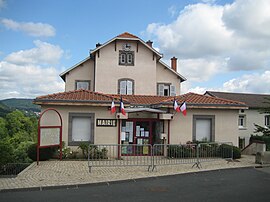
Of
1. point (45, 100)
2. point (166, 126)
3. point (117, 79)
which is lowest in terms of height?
point (166, 126)

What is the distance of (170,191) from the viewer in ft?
28.0

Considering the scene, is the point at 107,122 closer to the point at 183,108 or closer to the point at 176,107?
the point at 176,107

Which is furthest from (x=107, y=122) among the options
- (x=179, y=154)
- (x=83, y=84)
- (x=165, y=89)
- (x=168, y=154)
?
(x=165, y=89)

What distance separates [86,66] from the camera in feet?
78.4

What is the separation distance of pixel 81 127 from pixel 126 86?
321 inches

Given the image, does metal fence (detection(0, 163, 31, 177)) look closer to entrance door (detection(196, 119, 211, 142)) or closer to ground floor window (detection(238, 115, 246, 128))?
entrance door (detection(196, 119, 211, 142))

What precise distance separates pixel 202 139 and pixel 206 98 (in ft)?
8.55

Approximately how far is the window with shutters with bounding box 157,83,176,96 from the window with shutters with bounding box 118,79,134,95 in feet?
8.70

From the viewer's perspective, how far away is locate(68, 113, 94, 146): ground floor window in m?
15.2

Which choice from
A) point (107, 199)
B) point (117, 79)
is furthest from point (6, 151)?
point (117, 79)

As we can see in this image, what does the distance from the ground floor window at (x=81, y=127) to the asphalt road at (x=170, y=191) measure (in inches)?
238

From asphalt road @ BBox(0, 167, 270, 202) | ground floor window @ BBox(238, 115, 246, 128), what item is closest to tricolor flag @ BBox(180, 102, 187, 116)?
asphalt road @ BBox(0, 167, 270, 202)

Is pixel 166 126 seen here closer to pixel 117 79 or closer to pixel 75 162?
pixel 75 162

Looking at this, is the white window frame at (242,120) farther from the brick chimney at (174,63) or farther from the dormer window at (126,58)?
the dormer window at (126,58)
